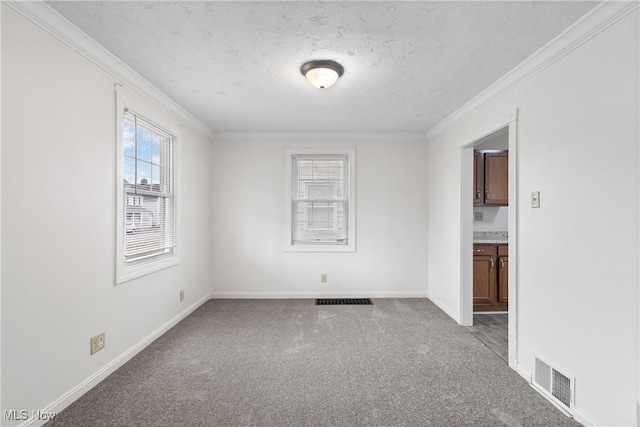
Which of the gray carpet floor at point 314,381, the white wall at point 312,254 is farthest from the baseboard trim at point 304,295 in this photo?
the gray carpet floor at point 314,381

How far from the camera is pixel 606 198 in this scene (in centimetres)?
160

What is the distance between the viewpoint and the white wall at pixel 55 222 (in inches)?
60.2

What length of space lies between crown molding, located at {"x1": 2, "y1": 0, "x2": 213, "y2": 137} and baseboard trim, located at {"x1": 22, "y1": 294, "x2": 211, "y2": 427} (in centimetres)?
226

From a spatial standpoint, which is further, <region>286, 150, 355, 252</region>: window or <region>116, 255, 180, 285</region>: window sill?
<region>286, 150, 355, 252</region>: window

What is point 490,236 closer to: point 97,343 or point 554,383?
point 554,383

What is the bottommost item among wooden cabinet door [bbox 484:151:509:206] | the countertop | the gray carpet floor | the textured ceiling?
the gray carpet floor

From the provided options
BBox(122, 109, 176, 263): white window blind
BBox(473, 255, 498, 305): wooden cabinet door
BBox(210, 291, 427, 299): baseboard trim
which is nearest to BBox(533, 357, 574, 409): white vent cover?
BBox(473, 255, 498, 305): wooden cabinet door

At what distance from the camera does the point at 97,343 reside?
83.8 inches

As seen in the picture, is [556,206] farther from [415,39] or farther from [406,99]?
[406,99]

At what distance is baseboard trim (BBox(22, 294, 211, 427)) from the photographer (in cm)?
179

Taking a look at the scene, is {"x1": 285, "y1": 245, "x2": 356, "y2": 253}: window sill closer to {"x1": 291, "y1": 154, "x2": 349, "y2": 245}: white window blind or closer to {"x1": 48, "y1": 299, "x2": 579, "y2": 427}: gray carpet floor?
{"x1": 291, "y1": 154, "x2": 349, "y2": 245}: white window blind

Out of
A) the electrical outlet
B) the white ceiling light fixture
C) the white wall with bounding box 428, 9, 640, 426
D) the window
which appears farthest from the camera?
the window

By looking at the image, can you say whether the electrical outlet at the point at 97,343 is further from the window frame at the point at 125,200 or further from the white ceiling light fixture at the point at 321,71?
the white ceiling light fixture at the point at 321,71

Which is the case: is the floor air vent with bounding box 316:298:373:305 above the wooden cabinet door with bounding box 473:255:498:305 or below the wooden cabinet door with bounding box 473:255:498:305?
below
